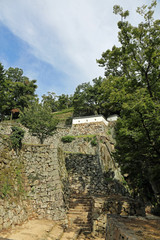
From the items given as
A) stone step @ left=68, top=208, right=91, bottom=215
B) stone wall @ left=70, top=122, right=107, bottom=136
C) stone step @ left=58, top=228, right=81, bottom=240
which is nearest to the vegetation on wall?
stone step @ left=58, top=228, right=81, bottom=240

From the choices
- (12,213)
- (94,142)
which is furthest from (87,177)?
(12,213)

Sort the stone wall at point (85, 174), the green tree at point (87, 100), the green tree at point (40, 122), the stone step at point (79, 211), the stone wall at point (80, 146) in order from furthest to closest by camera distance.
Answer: the green tree at point (87, 100) < the stone wall at point (80, 146) < the green tree at point (40, 122) < the stone wall at point (85, 174) < the stone step at point (79, 211)

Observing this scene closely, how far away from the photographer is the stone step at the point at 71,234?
23.3ft

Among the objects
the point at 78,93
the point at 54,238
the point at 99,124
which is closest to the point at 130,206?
the point at 54,238

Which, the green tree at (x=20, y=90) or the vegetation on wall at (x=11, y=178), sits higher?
the green tree at (x=20, y=90)

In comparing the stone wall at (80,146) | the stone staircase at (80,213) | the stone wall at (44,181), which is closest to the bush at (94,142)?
the stone wall at (80,146)

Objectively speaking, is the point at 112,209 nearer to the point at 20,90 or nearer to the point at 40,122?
the point at 40,122

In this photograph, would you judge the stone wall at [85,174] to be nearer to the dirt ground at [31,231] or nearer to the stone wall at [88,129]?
the dirt ground at [31,231]

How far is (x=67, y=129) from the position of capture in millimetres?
26938


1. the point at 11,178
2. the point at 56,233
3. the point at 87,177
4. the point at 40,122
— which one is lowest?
the point at 56,233

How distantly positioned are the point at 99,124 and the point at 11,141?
18.5 meters

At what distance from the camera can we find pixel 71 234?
7.57 meters

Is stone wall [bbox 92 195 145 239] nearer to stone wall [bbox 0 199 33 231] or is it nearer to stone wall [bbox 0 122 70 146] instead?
stone wall [bbox 0 199 33 231]

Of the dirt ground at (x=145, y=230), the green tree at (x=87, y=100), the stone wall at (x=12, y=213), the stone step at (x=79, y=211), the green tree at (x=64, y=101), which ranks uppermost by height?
the green tree at (x=64, y=101)
